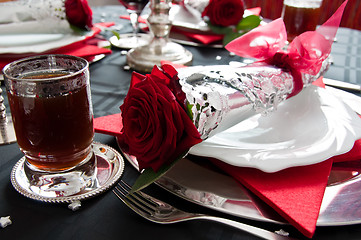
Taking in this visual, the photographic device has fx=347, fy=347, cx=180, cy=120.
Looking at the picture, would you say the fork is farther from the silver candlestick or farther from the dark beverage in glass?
the silver candlestick

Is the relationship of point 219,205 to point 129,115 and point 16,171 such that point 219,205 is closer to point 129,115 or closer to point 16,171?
point 129,115

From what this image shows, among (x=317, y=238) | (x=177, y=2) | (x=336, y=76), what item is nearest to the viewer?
(x=317, y=238)

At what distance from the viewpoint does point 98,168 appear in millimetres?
423

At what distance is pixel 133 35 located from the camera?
38.1 inches

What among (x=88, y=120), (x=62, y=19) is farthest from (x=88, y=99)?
(x=62, y=19)

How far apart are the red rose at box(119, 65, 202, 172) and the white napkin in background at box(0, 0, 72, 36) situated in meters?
0.56

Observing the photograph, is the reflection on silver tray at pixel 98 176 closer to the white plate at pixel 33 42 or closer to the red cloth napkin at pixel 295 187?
the red cloth napkin at pixel 295 187

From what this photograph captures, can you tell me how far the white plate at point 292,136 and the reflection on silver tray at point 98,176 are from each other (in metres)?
0.10

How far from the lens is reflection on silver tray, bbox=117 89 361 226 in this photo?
1.12ft

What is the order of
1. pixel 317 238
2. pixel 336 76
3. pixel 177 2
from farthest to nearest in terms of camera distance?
1. pixel 177 2
2. pixel 336 76
3. pixel 317 238

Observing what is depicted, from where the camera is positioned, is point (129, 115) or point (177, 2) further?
point (177, 2)

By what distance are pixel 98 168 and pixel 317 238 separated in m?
0.25

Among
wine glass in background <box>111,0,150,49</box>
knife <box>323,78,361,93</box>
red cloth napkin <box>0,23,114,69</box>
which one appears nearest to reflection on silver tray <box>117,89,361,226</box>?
knife <box>323,78,361,93</box>

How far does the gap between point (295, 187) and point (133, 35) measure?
715 mm
